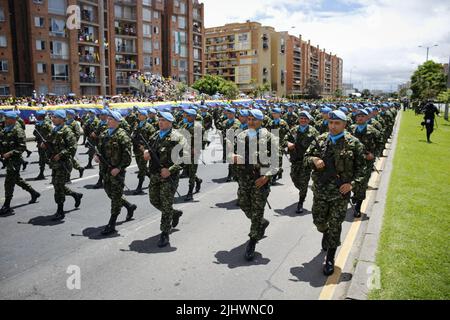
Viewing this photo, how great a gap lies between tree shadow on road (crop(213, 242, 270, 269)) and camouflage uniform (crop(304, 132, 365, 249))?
42.9 inches

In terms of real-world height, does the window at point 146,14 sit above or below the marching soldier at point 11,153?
above

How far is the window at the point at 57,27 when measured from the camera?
4584cm

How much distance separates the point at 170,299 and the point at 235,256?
164 cm

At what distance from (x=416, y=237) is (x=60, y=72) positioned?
47.8m

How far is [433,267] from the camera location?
557cm

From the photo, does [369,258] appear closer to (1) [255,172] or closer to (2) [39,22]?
(1) [255,172]

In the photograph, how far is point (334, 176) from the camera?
5488mm

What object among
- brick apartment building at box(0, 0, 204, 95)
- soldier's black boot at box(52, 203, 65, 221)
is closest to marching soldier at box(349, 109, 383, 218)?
soldier's black boot at box(52, 203, 65, 221)

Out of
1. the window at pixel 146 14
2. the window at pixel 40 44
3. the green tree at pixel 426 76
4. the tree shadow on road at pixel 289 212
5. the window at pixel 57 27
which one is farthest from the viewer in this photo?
the green tree at pixel 426 76

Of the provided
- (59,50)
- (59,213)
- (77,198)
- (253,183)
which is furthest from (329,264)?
(59,50)

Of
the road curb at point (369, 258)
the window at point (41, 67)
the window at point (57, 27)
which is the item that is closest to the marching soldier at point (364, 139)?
the road curb at point (369, 258)

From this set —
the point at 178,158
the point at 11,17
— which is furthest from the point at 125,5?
the point at 178,158

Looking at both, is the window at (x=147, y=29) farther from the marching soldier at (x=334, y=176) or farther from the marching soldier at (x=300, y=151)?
the marching soldier at (x=334, y=176)

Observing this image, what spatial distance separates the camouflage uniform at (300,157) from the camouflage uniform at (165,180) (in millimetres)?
3025
